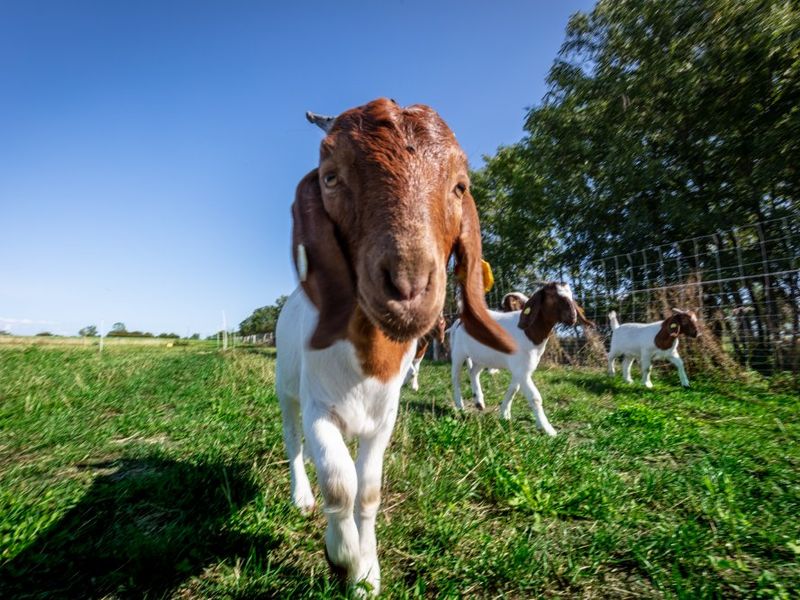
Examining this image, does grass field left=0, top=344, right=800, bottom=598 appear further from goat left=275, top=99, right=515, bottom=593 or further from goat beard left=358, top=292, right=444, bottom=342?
goat beard left=358, top=292, right=444, bottom=342

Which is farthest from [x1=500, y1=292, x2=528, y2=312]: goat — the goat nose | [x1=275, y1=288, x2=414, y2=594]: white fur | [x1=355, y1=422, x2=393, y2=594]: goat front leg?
the goat nose

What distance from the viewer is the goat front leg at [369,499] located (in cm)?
206

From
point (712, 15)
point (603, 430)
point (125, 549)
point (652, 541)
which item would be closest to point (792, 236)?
point (712, 15)

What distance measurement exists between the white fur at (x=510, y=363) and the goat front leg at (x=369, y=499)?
2748 mm

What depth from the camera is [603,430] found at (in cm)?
529

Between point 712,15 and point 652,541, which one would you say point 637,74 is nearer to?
point 712,15

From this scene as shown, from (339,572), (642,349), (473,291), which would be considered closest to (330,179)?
(473,291)

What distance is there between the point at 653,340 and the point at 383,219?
10.4 meters

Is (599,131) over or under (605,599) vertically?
over

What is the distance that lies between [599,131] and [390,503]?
1913 cm

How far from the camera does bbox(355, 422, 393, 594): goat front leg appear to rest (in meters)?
2.06

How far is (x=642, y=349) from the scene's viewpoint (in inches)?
393

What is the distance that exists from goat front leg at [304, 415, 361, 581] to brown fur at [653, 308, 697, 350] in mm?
9842

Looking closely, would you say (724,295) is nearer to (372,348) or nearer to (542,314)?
(542,314)
